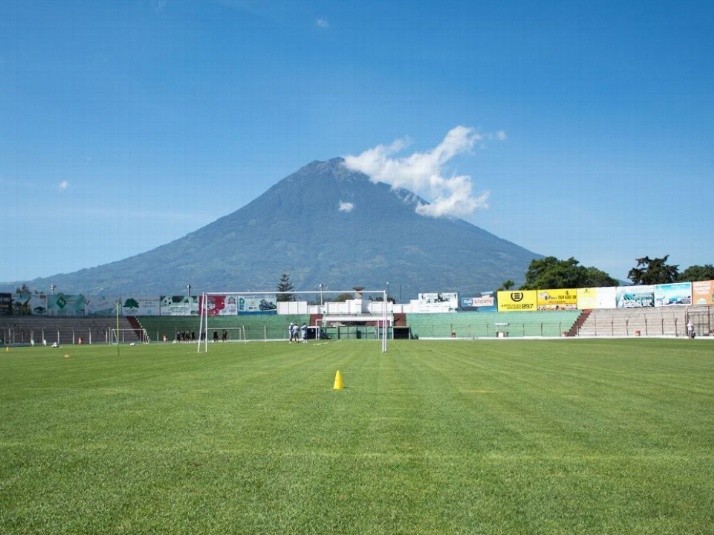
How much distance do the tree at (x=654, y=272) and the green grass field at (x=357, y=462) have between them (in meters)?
107

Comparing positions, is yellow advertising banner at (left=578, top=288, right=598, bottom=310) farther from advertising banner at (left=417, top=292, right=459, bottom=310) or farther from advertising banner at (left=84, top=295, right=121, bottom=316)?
advertising banner at (left=84, top=295, right=121, bottom=316)

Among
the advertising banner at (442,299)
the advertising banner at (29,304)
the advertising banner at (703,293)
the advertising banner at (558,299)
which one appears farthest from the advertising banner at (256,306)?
the advertising banner at (703,293)

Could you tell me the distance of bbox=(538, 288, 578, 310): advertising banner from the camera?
85.1 meters

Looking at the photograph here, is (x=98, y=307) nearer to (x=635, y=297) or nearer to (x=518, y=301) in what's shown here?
(x=518, y=301)

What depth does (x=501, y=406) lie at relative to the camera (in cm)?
1141

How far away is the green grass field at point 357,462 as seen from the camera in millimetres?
5180

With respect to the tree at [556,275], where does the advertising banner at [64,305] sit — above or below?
below

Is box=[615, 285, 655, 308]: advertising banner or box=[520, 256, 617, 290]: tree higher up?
box=[520, 256, 617, 290]: tree

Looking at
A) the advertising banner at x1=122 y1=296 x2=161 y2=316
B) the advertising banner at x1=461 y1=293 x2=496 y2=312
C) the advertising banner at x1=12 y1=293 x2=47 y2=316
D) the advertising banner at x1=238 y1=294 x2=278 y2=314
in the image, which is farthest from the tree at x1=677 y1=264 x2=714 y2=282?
the advertising banner at x1=12 y1=293 x2=47 y2=316

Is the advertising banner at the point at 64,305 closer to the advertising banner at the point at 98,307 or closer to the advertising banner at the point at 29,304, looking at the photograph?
the advertising banner at the point at 29,304

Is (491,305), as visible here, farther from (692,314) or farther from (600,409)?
(600,409)

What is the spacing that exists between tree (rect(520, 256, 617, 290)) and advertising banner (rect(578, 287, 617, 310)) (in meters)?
28.7

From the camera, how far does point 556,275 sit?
114m

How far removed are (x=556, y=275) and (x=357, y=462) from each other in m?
112
